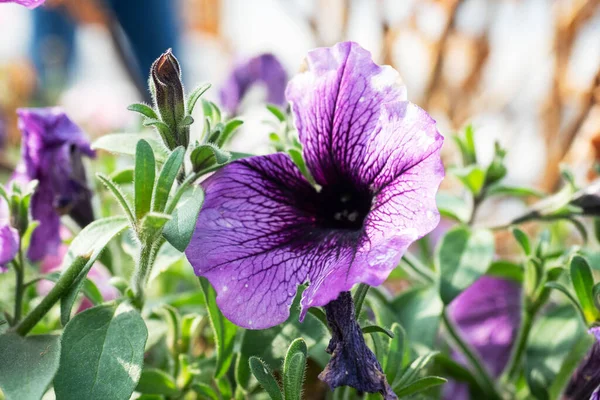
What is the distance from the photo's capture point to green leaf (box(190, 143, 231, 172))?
34 centimetres

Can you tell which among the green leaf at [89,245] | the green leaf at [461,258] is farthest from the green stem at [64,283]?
the green leaf at [461,258]

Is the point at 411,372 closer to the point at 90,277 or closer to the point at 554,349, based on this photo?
the point at 554,349

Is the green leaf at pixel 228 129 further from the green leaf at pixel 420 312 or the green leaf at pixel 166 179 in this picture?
the green leaf at pixel 420 312

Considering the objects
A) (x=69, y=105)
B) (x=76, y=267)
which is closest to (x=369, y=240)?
(x=76, y=267)

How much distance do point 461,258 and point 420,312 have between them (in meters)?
0.05

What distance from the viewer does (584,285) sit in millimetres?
378

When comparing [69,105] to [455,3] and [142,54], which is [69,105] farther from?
[142,54]

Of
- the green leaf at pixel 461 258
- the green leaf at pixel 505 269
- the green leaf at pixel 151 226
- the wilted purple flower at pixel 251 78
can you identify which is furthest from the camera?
the wilted purple flower at pixel 251 78

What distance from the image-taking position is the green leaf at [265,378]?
1.09 ft

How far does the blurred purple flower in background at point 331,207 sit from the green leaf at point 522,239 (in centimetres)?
13

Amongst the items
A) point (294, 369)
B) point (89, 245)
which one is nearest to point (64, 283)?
point (89, 245)

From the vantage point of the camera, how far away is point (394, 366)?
0.37 meters

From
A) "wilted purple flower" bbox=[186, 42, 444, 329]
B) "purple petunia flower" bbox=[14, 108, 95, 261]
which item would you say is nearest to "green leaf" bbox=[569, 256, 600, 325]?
"wilted purple flower" bbox=[186, 42, 444, 329]

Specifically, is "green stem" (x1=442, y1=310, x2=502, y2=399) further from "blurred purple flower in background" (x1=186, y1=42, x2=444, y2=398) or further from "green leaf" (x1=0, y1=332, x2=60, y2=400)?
"green leaf" (x1=0, y1=332, x2=60, y2=400)
